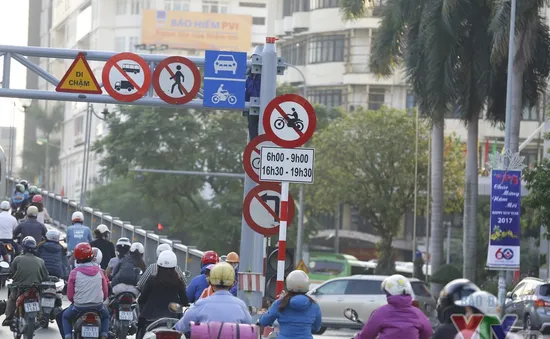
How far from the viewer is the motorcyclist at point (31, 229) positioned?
81.2ft

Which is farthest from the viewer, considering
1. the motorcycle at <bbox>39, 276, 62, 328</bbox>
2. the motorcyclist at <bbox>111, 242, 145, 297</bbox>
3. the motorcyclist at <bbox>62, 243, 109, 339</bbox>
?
the motorcycle at <bbox>39, 276, 62, 328</bbox>

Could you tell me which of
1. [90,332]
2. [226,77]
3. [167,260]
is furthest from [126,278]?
[226,77]

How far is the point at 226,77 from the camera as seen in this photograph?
69.7ft

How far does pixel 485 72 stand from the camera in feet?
142

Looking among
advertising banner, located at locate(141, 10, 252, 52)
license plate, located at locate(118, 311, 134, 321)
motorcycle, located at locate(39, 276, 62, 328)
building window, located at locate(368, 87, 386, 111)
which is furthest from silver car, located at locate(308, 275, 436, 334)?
advertising banner, located at locate(141, 10, 252, 52)

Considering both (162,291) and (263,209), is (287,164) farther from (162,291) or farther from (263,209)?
(162,291)

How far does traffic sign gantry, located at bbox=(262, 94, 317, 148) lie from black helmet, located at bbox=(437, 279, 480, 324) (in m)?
4.95

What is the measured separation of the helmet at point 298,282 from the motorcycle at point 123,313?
234 inches

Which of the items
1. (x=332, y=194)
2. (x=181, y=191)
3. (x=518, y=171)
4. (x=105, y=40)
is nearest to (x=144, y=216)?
(x=181, y=191)

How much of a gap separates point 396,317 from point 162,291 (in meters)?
4.91

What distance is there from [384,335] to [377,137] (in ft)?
183

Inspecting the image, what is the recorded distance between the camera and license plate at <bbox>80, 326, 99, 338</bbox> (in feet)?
49.9

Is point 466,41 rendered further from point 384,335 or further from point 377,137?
point 384,335

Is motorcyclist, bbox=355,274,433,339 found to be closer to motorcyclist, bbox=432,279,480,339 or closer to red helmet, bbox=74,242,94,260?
motorcyclist, bbox=432,279,480,339
